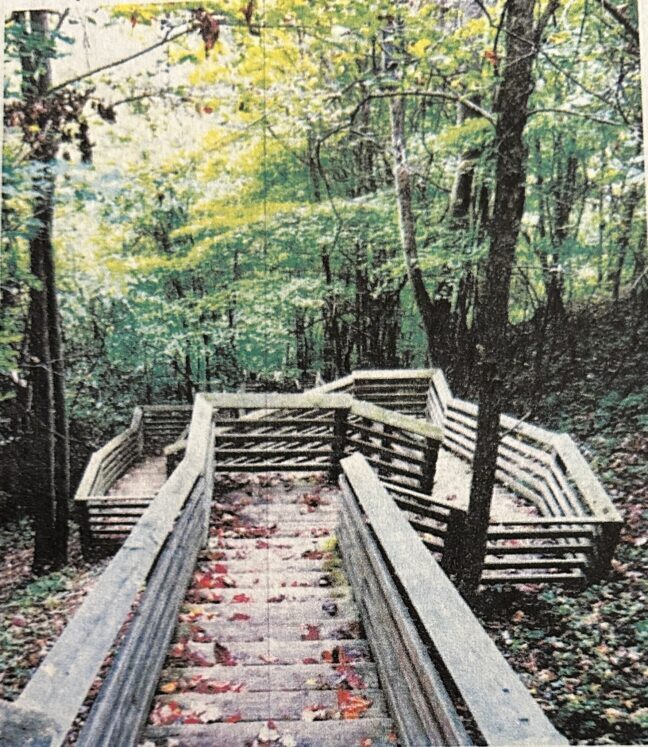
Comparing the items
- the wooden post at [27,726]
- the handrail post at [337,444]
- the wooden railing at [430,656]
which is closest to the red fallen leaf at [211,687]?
the wooden railing at [430,656]

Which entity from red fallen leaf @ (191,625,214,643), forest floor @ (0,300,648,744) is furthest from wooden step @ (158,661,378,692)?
forest floor @ (0,300,648,744)

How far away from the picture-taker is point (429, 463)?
4.15 m

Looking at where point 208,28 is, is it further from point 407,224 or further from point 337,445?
point 337,445

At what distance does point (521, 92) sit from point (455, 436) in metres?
1.97

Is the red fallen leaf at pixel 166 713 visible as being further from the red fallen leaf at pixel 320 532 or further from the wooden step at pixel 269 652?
the red fallen leaf at pixel 320 532

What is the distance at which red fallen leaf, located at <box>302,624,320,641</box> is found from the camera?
2.58 meters

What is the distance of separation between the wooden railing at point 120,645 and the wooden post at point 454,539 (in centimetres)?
152

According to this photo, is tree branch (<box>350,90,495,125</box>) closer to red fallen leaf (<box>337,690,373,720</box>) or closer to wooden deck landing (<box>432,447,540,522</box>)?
wooden deck landing (<box>432,447,540,522</box>)

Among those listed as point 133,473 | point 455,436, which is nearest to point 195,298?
point 133,473

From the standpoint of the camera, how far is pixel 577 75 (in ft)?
8.89

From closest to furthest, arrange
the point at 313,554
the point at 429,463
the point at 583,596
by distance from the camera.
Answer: the point at 583,596, the point at 313,554, the point at 429,463

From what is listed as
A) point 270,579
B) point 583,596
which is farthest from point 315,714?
point 583,596

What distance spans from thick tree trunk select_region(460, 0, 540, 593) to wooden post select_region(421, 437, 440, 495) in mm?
892

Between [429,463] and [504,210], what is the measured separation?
6.33ft
